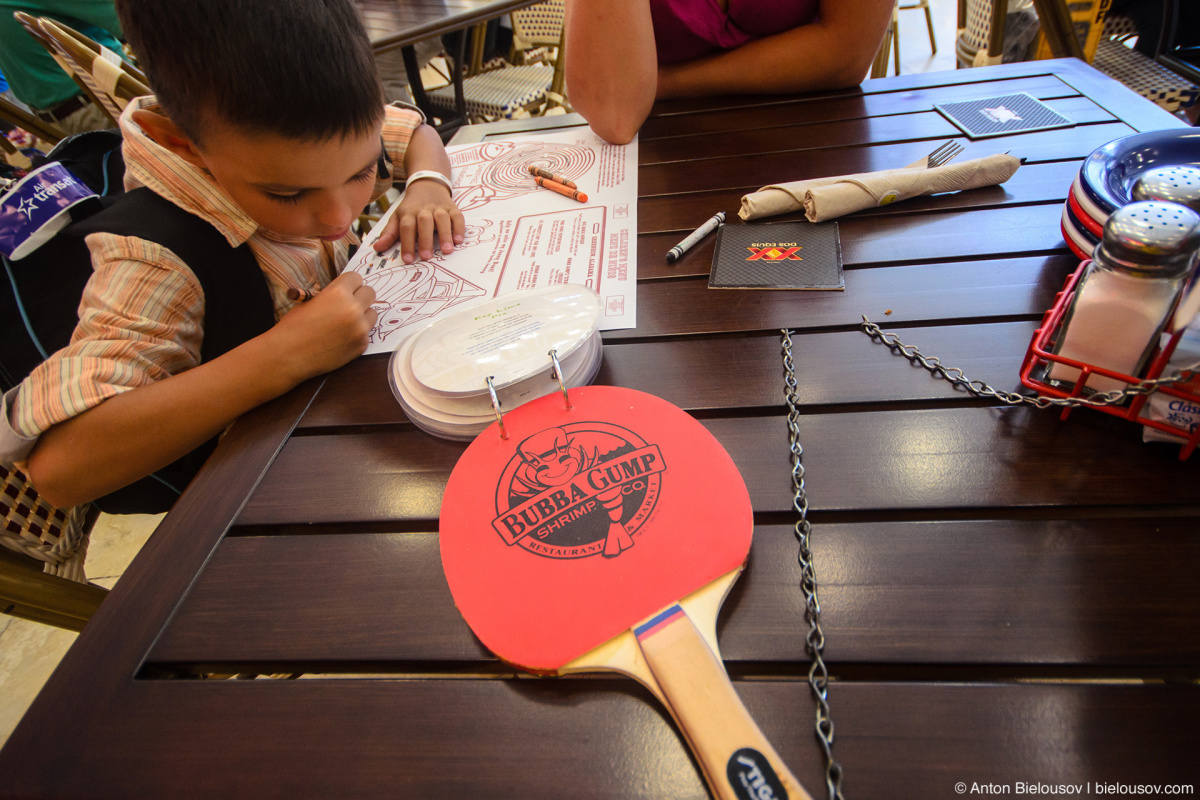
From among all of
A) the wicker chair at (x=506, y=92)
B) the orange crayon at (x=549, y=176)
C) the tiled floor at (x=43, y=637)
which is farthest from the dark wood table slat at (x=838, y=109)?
the wicker chair at (x=506, y=92)

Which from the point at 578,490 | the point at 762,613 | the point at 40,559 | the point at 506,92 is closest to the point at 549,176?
the point at 578,490

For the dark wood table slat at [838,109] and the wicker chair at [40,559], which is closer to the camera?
the wicker chair at [40,559]

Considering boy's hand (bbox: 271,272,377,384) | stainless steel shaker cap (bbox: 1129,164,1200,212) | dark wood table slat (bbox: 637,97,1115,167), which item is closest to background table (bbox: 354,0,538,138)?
dark wood table slat (bbox: 637,97,1115,167)

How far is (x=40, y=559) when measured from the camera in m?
0.86

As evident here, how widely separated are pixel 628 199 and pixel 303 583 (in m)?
0.72

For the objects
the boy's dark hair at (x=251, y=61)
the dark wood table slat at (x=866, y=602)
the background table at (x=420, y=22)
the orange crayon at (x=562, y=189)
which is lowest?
the dark wood table slat at (x=866, y=602)

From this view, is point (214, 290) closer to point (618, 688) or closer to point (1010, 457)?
point (618, 688)

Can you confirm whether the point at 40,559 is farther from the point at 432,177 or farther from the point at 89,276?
the point at 432,177

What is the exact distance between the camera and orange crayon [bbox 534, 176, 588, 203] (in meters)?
0.91

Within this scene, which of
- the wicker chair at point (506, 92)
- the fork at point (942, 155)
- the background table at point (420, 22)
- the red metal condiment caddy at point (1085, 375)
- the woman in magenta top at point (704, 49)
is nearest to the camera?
the red metal condiment caddy at point (1085, 375)

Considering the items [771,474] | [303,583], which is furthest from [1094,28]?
[303,583]

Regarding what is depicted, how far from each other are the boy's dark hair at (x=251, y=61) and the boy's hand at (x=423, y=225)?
19cm

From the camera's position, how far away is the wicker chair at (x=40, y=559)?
724mm

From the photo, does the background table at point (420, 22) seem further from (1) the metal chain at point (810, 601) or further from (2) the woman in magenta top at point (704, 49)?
(1) the metal chain at point (810, 601)
